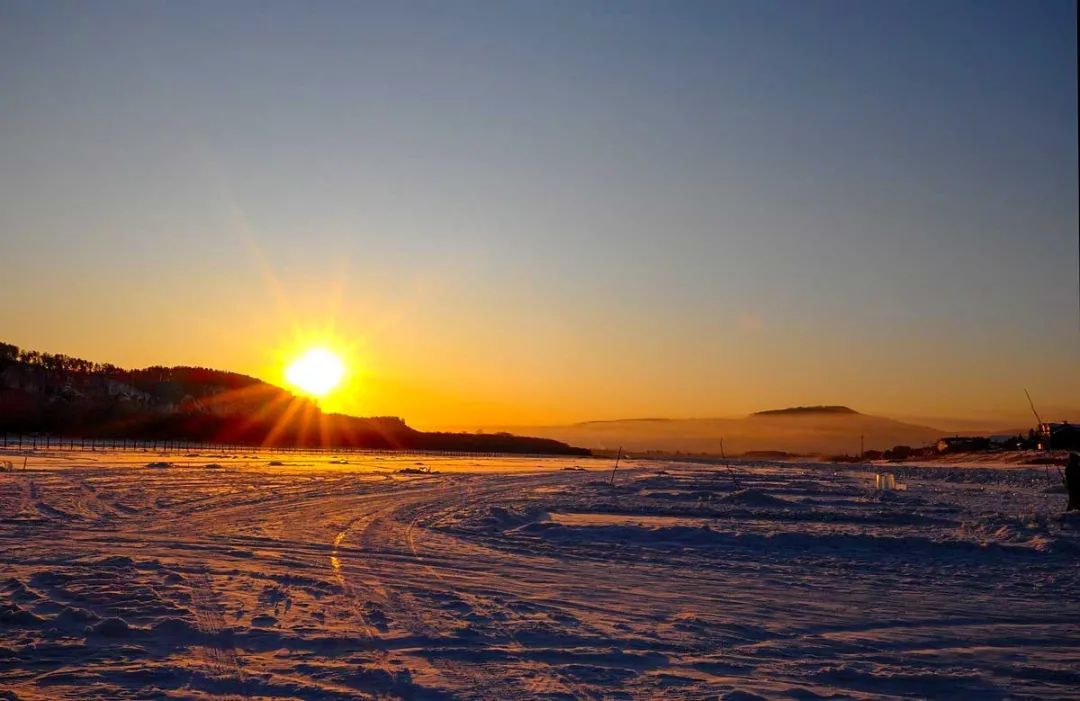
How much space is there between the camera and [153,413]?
150 metres

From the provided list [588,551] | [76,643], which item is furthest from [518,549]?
[76,643]

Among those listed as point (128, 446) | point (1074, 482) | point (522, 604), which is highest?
point (1074, 482)

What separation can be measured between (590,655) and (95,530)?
1210 cm

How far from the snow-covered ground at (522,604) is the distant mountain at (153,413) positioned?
373 feet

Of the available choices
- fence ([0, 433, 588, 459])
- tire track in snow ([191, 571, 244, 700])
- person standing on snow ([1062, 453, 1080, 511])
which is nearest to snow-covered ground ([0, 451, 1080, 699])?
tire track in snow ([191, 571, 244, 700])

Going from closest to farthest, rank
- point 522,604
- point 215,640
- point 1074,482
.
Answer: point 215,640, point 522,604, point 1074,482

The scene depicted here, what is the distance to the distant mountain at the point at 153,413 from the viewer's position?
132m

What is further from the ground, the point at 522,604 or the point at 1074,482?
the point at 1074,482

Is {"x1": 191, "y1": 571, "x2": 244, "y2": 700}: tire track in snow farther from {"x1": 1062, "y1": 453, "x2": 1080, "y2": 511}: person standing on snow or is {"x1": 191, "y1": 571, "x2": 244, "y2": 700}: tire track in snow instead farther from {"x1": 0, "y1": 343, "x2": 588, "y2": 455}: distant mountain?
{"x1": 0, "y1": 343, "x2": 588, "y2": 455}: distant mountain

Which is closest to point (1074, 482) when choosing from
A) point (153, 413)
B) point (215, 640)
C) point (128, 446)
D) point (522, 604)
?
point (522, 604)

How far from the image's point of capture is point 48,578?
11.2m

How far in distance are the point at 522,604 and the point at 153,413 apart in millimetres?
153772

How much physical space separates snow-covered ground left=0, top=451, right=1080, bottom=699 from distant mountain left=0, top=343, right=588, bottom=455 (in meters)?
114

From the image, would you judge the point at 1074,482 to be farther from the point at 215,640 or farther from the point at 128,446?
the point at 128,446
